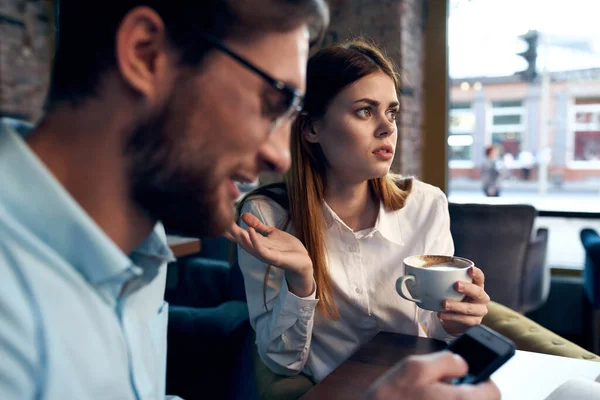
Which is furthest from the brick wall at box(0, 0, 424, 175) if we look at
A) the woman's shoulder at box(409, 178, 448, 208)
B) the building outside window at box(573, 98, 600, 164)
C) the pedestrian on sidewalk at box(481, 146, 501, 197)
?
the building outside window at box(573, 98, 600, 164)

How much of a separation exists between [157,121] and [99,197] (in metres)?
0.12

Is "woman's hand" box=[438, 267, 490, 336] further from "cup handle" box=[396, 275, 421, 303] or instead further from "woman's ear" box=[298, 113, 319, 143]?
"woman's ear" box=[298, 113, 319, 143]

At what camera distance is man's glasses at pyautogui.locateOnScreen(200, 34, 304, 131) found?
0.68m

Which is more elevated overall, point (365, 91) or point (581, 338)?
point (365, 91)

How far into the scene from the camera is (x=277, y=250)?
114 cm

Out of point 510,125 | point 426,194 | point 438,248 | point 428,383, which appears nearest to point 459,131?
point 426,194

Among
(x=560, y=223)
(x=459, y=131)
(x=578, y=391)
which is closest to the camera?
(x=578, y=391)

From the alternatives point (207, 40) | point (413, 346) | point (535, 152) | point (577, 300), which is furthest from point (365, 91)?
point (535, 152)

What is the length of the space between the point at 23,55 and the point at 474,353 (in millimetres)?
4080

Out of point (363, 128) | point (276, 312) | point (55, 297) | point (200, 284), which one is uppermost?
point (363, 128)

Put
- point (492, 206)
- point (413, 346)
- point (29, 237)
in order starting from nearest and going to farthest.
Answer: point (29, 237), point (413, 346), point (492, 206)

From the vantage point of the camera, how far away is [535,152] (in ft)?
31.1

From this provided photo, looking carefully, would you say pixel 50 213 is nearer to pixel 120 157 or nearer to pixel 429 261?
pixel 120 157

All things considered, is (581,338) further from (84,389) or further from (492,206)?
(84,389)
